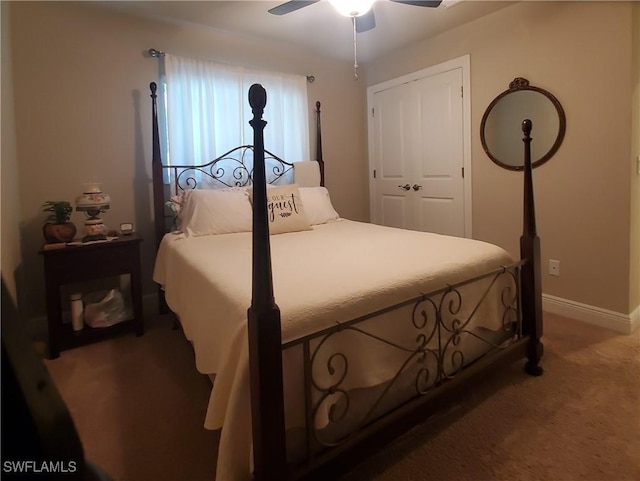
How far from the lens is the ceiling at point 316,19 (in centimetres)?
285

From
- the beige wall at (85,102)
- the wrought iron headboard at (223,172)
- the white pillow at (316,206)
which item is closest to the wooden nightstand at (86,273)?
the beige wall at (85,102)

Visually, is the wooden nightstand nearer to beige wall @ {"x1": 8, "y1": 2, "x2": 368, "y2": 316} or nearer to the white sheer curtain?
beige wall @ {"x1": 8, "y1": 2, "x2": 368, "y2": 316}

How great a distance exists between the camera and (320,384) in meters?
1.26

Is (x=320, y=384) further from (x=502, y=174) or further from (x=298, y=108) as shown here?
(x=298, y=108)

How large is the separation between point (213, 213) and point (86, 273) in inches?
35.8

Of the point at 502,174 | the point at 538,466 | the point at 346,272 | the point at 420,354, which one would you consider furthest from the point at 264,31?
the point at 538,466

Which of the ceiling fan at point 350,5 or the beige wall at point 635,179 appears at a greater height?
the ceiling fan at point 350,5

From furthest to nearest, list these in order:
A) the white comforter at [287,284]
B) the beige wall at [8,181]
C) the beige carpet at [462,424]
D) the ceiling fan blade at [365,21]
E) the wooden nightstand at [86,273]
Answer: the ceiling fan blade at [365,21], the wooden nightstand at [86,273], the beige wall at [8,181], the beige carpet at [462,424], the white comforter at [287,284]

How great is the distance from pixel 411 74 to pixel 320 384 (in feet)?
11.3

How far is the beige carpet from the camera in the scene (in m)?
1.40

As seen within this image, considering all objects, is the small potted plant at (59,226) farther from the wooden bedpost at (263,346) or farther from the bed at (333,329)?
the wooden bedpost at (263,346)

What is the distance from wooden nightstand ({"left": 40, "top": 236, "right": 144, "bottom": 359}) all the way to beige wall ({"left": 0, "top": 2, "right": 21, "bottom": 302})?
0.20m

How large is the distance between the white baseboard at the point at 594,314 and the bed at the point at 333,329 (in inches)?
39.7

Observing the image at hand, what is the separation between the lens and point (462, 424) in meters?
1.64
